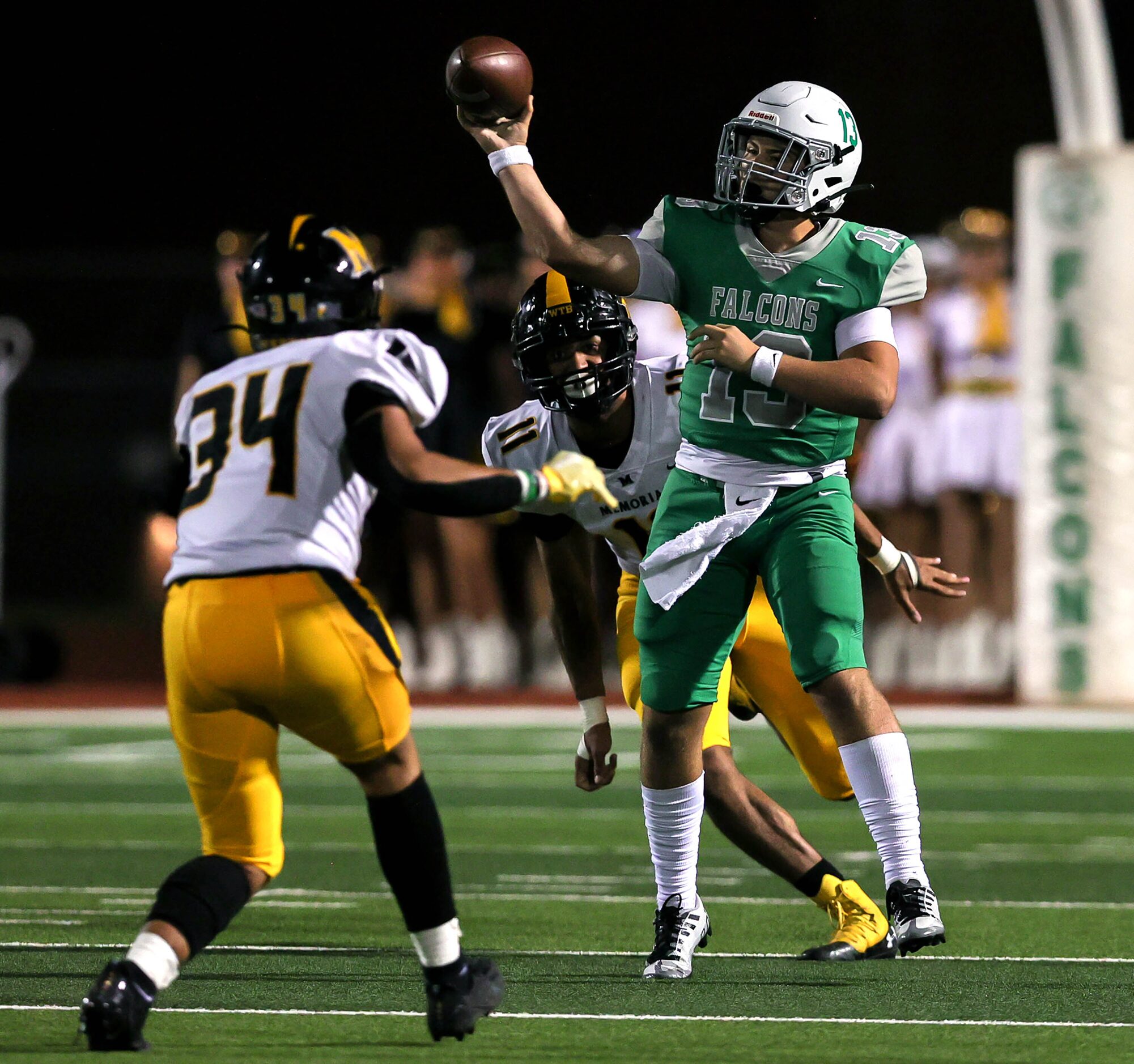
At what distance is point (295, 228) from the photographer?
4.31m

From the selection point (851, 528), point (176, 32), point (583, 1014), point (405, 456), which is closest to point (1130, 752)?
point (851, 528)

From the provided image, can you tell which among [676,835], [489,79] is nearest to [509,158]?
[489,79]

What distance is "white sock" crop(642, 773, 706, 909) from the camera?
197 inches

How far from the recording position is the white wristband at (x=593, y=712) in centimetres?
531

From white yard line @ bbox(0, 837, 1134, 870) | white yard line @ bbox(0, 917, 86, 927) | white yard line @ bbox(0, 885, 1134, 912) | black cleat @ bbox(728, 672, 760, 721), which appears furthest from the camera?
white yard line @ bbox(0, 837, 1134, 870)

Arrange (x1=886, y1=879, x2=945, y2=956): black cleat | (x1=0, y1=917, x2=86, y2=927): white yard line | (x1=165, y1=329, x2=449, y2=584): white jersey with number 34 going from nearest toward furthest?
(x1=165, y1=329, x2=449, y2=584): white jersey with number 34, (x1=886, y1=879, x2=945, y2=956): black cleat, (x1=0, y1=917, x2=86, y2=927): white yard line

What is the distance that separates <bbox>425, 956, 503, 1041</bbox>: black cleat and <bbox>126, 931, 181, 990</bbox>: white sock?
44cm

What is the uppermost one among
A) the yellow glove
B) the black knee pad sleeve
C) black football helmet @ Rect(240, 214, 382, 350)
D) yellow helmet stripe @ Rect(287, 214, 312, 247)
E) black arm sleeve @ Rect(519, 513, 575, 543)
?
yellow helmet stripe @ Rect(287, 214, 312, 247)

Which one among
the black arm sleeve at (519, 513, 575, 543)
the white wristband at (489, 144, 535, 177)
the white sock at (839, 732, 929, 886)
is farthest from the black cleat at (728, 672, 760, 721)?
the white wristband at (489, 144, 535, 177)

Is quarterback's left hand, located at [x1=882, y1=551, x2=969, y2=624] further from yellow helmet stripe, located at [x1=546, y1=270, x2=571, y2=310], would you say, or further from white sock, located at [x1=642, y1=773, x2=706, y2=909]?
yellow helmet stripe, located at [x1=546, y1=270, x2=571, y2=310]

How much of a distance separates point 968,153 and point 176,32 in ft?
21.9

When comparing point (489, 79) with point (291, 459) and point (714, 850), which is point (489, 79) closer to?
point (291, 459)

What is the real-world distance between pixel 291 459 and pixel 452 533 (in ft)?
29.5

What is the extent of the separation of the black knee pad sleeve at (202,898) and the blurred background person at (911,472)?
8699 mm
